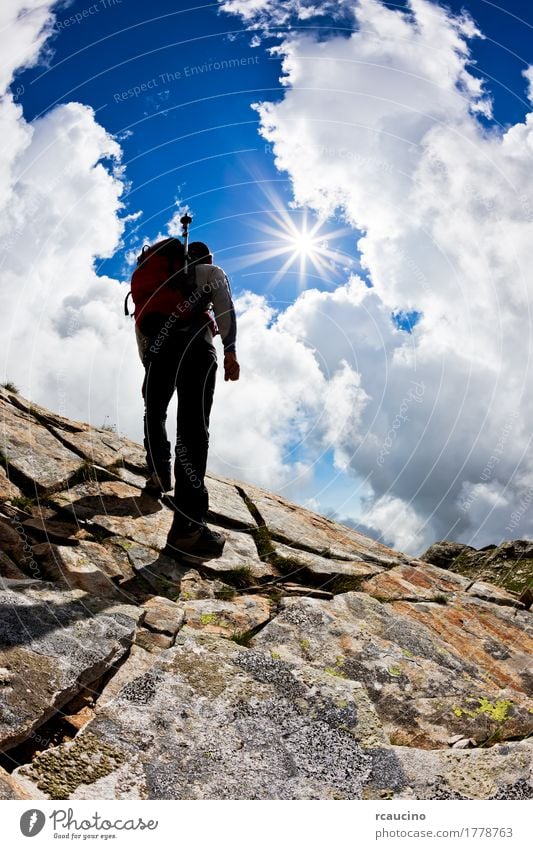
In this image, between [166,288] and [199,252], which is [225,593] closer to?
[166,288]

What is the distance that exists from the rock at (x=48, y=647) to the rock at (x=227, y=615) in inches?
27.4

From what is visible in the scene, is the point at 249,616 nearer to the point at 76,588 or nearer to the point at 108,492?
the point at 76,588

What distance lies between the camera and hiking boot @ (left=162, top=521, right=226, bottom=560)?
695cm

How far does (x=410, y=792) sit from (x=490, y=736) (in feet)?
4.06

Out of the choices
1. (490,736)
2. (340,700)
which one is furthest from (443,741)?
(340,700)

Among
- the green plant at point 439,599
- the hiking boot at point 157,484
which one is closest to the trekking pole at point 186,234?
the hiking boot at point 157,484

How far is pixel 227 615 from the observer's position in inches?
221

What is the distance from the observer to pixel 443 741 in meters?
4.21

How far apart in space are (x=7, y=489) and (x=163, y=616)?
350 centimetres

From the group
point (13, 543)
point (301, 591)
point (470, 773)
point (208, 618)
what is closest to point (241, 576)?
point (301, 591)

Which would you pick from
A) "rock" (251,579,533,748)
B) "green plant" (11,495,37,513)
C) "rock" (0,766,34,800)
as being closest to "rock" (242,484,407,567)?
"rock" (251,579,533,748)

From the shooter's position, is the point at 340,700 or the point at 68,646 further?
the point at 340,700

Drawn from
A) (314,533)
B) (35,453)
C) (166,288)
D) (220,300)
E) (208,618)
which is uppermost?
(220,300)
